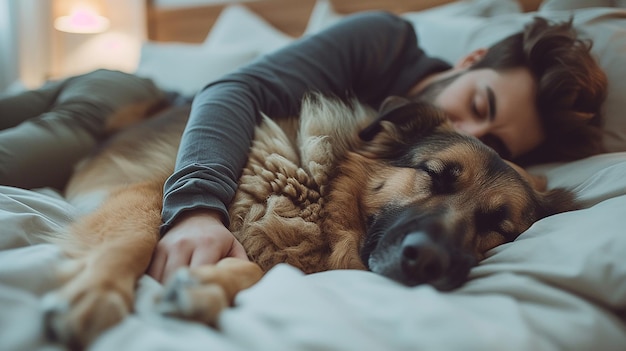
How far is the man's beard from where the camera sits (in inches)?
67.2

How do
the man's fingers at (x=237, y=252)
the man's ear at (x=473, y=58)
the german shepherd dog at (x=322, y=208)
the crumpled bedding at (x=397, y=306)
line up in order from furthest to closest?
the man's ear at (x=473, y=58) → the man's fingers at (x=237, y=252) → the german shepherd dog at (x=322, y=208) → the crumpled bedding at (x=397, y=306)

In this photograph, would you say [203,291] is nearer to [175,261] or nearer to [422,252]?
[175,261]

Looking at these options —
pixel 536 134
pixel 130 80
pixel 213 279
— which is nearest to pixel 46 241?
pixel 213 279

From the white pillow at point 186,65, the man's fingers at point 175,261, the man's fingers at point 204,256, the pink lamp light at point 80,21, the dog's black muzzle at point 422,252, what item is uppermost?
the dog's black muzzle at point 422,252

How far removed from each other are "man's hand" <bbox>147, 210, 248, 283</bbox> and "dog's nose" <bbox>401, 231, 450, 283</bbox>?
0.37 meters

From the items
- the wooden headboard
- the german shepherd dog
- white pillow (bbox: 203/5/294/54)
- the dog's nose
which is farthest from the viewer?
white pillow (bbox: 203/5/294/54)

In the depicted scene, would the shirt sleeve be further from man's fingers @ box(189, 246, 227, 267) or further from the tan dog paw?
the tan dog paw

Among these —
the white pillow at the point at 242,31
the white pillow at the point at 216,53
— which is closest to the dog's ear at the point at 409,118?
the white pillow at the point at 216,53

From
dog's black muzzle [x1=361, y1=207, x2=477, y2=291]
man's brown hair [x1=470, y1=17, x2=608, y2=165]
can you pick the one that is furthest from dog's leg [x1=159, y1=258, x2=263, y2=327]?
man's brown hair [x1=470, y1=17, x2=608, y2=165]

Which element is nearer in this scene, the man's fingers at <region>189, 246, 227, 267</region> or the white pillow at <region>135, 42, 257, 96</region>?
the man's fingers at <region>189, 246, 227, 267</region>

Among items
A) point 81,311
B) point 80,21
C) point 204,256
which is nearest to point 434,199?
point 204,256

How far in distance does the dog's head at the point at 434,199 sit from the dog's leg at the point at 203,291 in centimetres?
35

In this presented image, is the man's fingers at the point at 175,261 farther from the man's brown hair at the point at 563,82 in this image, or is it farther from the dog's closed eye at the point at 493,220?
the man's brown hair at the point at 563,82

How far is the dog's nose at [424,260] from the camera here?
935mm
